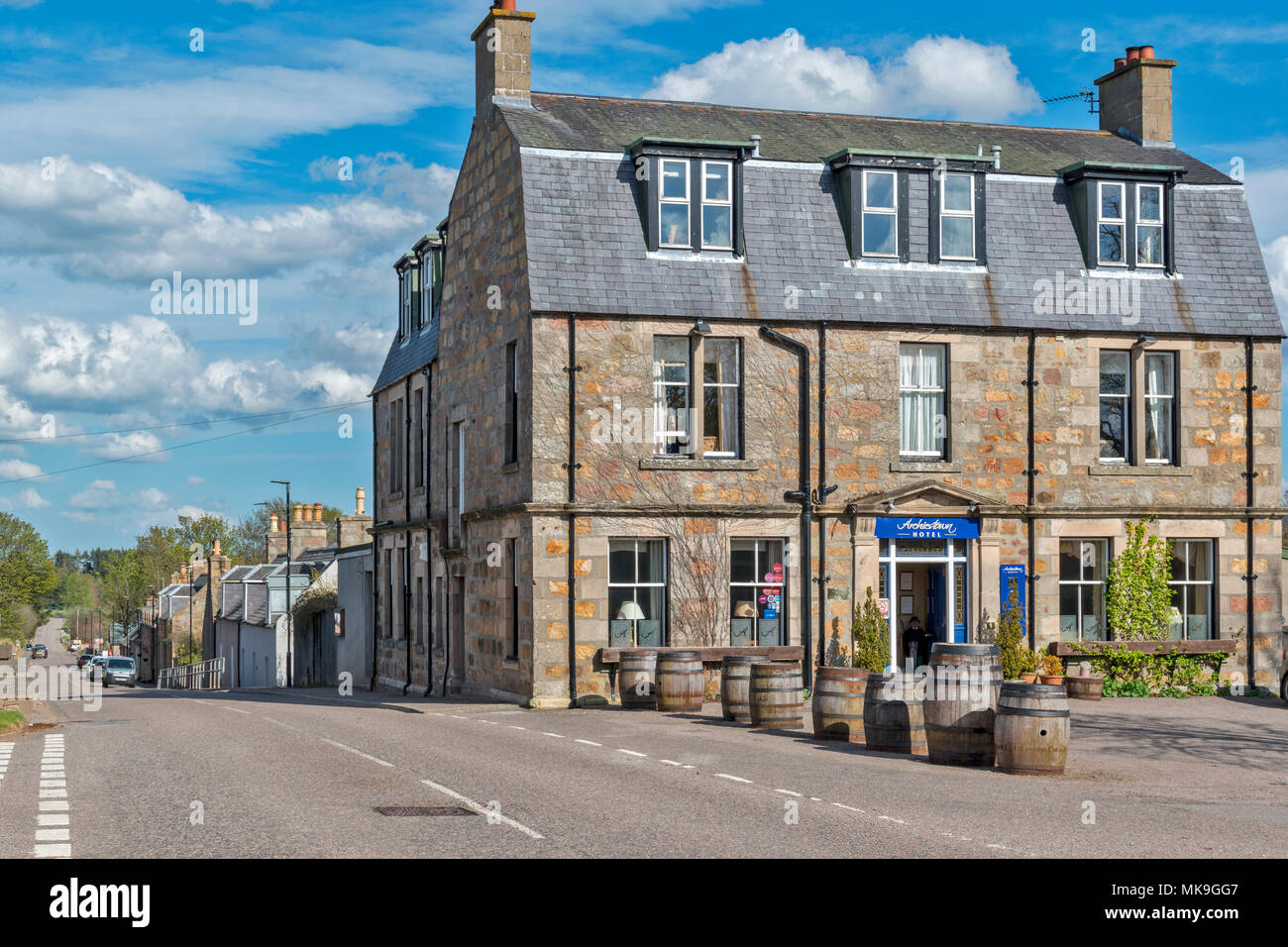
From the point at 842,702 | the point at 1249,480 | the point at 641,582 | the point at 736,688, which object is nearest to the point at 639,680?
the point at 641,582

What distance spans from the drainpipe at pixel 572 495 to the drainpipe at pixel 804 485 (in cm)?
353

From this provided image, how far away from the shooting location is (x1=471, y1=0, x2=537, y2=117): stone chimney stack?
94.3 feet

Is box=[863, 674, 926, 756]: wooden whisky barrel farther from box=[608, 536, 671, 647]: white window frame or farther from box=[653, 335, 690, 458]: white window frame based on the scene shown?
box=[653, 335, 690, 458]: white window frame

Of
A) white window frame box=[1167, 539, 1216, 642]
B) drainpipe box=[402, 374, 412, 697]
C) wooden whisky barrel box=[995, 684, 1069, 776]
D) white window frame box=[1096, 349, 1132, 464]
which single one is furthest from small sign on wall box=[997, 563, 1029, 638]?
drainpipe box=[402, 374, 412, 697]

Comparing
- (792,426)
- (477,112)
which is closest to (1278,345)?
(792,426)

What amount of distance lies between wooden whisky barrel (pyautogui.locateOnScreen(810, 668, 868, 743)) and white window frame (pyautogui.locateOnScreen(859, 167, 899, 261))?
34.4ft

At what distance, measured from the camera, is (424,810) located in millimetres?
12680

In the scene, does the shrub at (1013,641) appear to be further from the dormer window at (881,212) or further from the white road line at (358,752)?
the white road line at (358,752)

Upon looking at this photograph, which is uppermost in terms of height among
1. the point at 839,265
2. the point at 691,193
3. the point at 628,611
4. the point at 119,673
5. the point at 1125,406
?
the point at 691,193

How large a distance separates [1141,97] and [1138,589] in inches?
452

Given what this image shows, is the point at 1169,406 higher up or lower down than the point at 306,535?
higher up

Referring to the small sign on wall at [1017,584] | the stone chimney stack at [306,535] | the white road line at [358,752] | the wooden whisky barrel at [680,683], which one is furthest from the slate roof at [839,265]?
the stone chimney stack at [306,535]

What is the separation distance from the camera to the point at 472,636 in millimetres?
29922

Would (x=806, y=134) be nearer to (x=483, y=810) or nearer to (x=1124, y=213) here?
(x=1124, y=213)
